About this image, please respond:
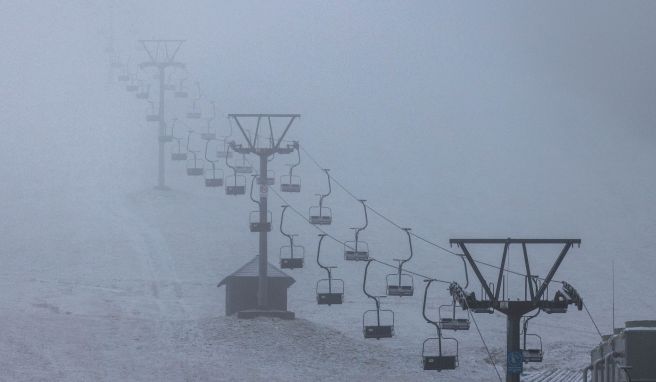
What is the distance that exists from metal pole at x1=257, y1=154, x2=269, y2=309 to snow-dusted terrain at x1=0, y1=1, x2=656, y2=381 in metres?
0.94

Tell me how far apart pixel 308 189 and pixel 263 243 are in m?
32.4

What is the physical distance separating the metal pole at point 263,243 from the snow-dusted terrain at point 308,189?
37.0 inches

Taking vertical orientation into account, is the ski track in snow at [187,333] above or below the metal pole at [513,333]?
below

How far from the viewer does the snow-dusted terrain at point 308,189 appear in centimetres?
2339

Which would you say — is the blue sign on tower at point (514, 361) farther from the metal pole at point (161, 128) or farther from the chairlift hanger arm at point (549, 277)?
the metal pole at point (161, 128)

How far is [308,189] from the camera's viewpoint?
56.7 meters

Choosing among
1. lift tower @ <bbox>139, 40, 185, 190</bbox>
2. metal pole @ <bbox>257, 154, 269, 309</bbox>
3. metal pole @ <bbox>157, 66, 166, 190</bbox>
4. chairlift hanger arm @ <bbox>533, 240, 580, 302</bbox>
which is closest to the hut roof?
metal pole @ <bbox>257, 154, 269, 309</bbox>

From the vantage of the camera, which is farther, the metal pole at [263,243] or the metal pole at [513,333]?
the metal pole at [263,243]

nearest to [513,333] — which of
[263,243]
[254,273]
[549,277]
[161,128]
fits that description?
[549,277]

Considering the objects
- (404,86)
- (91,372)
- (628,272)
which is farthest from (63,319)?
(404,86)

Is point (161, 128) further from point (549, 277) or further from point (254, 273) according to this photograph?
point (549, 277)

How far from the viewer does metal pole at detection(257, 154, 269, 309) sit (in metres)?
24.2

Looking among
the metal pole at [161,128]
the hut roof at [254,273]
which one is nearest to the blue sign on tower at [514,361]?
the hut roof at [254,273]

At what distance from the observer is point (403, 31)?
141 meters
